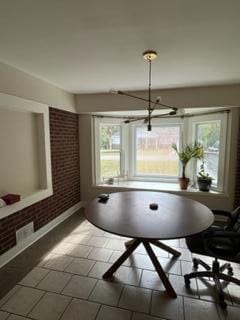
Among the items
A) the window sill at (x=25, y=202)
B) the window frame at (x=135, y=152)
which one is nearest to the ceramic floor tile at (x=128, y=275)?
the window sill at (x=25, y=202)

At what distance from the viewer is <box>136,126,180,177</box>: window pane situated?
434cm

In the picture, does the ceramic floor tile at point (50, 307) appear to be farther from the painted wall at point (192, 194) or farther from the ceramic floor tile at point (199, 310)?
the painted wall at point (192, 194)

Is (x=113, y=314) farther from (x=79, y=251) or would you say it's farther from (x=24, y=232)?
(x=24, y=232)

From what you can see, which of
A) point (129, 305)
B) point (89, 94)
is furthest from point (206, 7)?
point (89, 94)

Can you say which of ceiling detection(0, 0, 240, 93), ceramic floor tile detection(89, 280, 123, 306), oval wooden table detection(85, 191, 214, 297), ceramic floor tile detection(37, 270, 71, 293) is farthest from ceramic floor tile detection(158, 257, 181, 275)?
ceiling detection(0, 0, 240, 93)

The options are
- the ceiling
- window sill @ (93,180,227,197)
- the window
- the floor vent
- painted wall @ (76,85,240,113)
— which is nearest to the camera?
the ceiling

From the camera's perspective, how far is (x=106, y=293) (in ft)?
6.17

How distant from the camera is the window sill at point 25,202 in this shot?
225 centimetres

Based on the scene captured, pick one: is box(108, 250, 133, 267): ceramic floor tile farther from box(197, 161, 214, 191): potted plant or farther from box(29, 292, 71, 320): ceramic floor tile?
box(197, 161, 214, 191): potted plant

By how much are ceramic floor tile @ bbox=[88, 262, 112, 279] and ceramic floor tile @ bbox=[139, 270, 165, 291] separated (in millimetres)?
422

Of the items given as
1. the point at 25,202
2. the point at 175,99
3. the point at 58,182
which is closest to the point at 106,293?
the point at 25,202

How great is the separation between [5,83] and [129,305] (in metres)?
2.58

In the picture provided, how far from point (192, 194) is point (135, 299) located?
2.27m

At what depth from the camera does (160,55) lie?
6.52 ft
